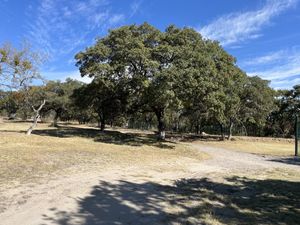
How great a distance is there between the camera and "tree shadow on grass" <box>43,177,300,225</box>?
571 centimetres

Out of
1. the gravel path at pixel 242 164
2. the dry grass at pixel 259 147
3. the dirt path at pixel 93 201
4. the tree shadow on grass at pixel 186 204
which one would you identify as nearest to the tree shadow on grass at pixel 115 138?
the gravel path at pixel 242 164

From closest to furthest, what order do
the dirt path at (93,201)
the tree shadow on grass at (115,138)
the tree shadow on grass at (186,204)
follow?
the dirt path at (93,201), the tree shadow on grass at (186,204), the tree shadow on grass at (115,138)

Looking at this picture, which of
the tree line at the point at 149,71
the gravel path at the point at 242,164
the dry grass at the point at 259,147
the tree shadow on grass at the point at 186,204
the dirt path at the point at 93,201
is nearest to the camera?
the dirt path at the point at 93,201

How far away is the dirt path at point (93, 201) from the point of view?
5578 millimetres

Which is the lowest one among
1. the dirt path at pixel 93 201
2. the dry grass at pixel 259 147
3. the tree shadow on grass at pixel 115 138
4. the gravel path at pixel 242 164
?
the dirt path at pixel 93 201

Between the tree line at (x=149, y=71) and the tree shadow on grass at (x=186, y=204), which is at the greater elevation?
the tree line at (x=149, y=71)

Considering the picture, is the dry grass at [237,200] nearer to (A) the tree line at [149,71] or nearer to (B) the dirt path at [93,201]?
(B) the dirt path at [93,201]

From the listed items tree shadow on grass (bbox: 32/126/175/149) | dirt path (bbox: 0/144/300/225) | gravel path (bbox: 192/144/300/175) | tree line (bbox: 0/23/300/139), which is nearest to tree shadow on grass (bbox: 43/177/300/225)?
dirt path (bbox: 0/144/300/225)

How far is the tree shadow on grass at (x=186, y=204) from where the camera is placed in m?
5.71

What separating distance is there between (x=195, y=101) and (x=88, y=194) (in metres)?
15.2

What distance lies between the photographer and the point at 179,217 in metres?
5.85

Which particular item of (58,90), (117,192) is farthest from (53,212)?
(58,90)

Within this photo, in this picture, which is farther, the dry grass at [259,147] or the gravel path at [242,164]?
the dry grass at [259,147]

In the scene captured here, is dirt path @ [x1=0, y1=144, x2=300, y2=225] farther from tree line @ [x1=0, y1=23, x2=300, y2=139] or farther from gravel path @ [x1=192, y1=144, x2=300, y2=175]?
tree line @ [x1=0, y1=23, x2=300, y2=139]
